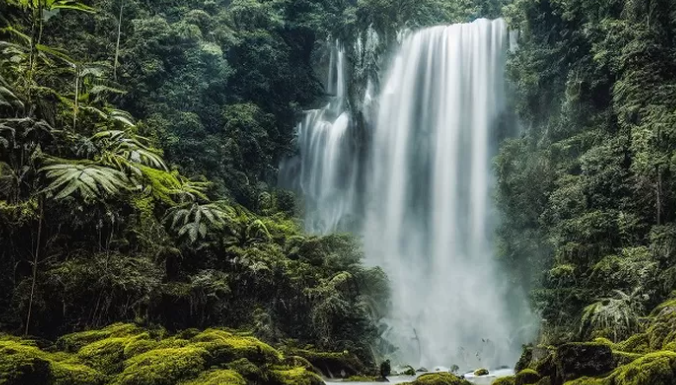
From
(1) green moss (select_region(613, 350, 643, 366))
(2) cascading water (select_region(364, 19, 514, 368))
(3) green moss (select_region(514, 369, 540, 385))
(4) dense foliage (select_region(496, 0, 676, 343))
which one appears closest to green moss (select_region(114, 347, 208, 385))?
(3) green moss (select_region(514, 369, 540, 385))

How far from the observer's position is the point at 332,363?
12.6 meters

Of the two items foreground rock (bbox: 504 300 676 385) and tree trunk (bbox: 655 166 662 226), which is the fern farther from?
tree trunk (bbox: 655 166 662 226)

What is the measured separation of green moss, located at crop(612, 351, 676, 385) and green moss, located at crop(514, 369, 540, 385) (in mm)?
1738

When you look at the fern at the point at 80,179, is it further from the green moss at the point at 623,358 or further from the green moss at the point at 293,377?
the green moss at the point at 623,358

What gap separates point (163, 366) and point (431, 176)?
19.3 m

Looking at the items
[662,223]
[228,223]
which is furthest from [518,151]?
[228,223]

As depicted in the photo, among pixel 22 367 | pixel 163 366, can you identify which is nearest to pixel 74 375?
pixel 22 367

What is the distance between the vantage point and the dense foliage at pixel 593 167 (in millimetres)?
13094

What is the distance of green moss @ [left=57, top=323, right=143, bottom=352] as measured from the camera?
8.72m

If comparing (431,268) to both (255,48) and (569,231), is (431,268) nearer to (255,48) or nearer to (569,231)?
(569,231)

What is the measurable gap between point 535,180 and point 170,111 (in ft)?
41.0

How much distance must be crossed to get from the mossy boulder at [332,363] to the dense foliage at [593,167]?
15.6 feet

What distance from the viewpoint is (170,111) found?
19.7 meters

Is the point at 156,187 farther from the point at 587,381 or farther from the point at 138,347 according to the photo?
the point at 587,381
